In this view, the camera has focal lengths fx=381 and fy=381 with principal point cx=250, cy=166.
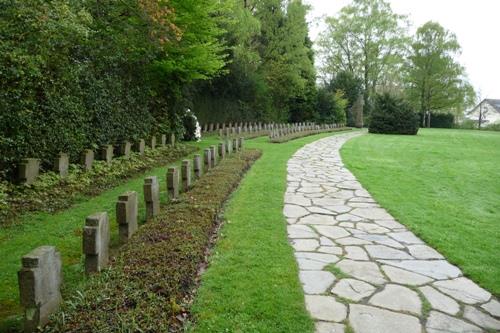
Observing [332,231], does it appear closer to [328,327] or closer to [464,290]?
[464,290]

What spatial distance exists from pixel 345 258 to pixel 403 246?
96cm

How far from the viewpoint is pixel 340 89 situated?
127ft

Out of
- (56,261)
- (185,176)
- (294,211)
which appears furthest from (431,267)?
(185,176)

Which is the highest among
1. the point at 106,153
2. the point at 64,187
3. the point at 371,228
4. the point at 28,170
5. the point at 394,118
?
the point at 394,118

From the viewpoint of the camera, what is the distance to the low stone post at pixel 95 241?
3129mm

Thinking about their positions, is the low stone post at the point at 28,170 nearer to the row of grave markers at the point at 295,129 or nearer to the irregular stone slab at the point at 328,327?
the irregular stone slab at the point at 328,327

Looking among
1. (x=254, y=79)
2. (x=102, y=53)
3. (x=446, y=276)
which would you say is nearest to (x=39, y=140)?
(x=102, y=53)

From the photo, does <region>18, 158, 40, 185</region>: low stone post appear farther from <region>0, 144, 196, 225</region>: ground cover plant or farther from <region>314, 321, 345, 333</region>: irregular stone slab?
<region>314, 321, 345, 333</region>: irregular stone slab

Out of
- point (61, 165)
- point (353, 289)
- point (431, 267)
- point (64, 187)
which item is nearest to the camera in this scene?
point (353, 289)

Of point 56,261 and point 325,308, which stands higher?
point 56,261

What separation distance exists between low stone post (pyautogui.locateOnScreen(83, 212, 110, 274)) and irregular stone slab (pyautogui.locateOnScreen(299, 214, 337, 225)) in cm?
312

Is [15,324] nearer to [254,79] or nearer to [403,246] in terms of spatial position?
[403,246]

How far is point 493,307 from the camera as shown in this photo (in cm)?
334

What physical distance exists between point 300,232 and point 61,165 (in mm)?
4702
